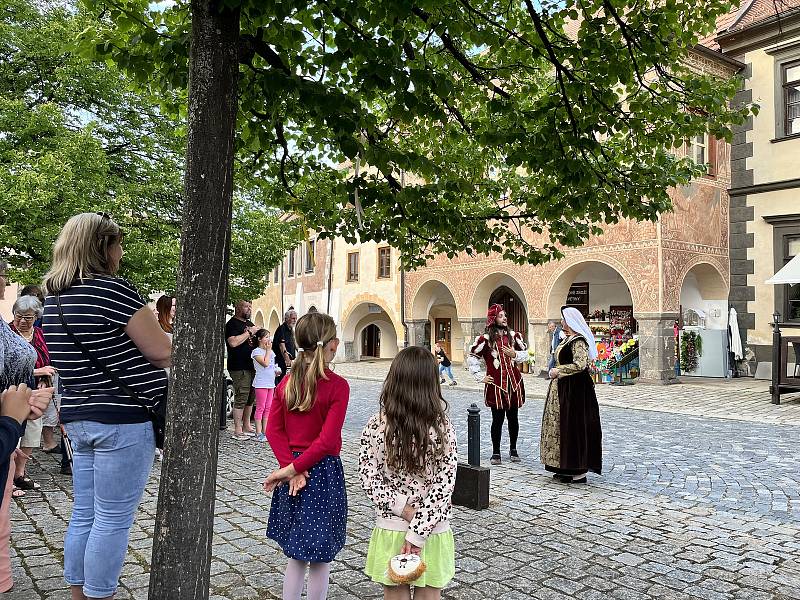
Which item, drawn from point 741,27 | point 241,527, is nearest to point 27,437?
point 241,527

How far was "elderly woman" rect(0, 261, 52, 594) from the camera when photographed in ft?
6.84

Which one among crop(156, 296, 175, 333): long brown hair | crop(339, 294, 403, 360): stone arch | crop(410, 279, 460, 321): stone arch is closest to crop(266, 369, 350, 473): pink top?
crop(156, 296, 175, 333): long brown hair

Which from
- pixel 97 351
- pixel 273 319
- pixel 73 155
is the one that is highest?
pixel 73 155

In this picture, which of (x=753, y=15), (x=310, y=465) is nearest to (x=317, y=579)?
(x=310, y=465)

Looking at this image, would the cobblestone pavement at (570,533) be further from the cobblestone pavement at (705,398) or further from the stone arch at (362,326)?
the stone arch at (362,326)

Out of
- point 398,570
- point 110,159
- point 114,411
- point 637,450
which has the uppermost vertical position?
point 110,159

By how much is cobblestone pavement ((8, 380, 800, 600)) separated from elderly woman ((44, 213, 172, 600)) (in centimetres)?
109

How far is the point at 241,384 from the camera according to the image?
9289mm

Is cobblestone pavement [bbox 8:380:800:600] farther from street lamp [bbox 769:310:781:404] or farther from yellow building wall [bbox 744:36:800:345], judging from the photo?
yellow building wall [bbox 744:36:800:345]

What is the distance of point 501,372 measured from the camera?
7.93m

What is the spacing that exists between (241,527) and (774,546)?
13.2 ft

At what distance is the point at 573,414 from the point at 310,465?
4.28 metres

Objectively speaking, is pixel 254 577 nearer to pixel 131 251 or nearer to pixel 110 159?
pixel 131 251

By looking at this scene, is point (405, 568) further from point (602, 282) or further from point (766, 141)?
point (602, 282)
